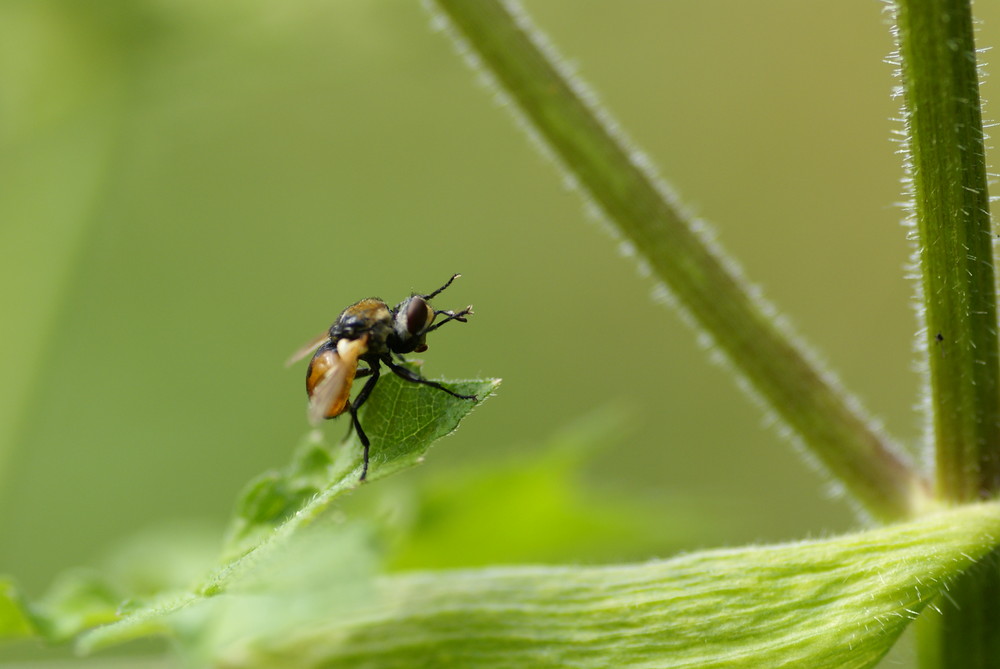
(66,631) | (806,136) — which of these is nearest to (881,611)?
(66,631)

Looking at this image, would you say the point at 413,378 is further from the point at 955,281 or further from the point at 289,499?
the point at 955,281

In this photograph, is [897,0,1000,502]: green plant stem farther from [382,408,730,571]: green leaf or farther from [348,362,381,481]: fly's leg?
[382,408,730,571]: green leaf

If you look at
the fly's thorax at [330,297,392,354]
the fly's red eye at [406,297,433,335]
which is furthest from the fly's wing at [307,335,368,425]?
the fly's red eye at [406,297,433,335]

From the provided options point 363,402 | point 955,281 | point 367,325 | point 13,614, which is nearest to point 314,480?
point 363,402

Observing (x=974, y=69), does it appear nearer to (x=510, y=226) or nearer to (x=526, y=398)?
(x=526, y=398)

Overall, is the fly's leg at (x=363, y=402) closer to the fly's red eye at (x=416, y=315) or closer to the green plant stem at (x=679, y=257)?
the fly's red eye at (x=416, y=315)

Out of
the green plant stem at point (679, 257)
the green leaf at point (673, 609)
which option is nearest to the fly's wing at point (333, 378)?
the green leaf at point (673, 609)
